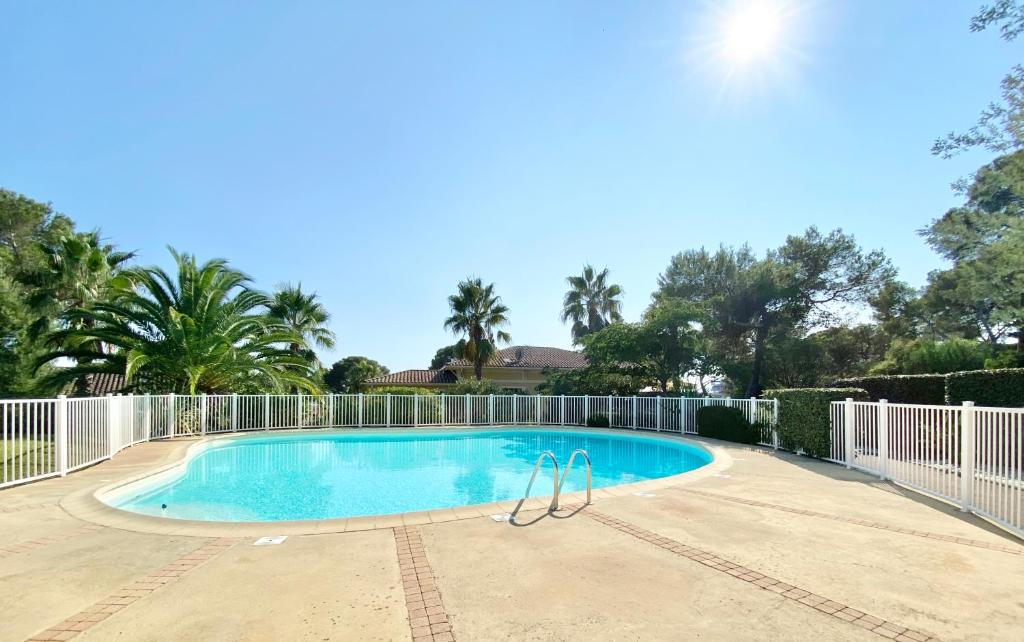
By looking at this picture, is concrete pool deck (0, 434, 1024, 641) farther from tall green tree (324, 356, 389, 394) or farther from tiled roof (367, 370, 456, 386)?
tall green tree (324, 356, 389, 394)

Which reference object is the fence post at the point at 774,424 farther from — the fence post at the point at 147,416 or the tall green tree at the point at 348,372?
the tall green tree at the point at 348,372

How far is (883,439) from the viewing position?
8289 millimetres

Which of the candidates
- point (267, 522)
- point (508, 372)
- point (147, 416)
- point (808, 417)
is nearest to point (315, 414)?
point (147, 416)

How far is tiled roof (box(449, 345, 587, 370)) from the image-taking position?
3481cm

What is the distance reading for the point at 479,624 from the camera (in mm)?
3152

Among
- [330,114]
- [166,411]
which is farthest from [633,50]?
[166,411]

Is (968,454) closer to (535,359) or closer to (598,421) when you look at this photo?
(598,421)

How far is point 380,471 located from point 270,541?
24.9 feet

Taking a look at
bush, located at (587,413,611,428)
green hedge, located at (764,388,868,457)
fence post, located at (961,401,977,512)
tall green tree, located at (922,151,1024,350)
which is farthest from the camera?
bush, located at (587,413,611,428)

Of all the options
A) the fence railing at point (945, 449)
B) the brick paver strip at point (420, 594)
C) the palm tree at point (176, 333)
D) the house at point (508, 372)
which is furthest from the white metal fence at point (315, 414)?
the house at point (508, 372)

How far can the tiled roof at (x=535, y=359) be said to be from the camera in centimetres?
3481

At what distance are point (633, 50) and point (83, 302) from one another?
20.3 m

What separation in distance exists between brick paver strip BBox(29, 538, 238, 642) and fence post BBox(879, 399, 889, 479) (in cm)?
935

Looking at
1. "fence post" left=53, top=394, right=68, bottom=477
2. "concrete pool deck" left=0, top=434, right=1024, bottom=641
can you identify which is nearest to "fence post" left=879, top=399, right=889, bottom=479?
"concrete pool deck" left=0, top=434, right=1024, bottom=641
